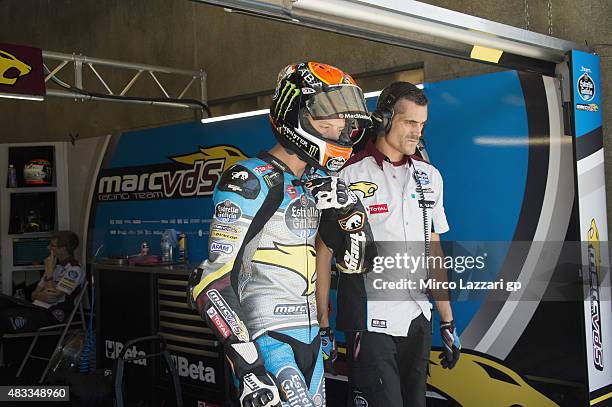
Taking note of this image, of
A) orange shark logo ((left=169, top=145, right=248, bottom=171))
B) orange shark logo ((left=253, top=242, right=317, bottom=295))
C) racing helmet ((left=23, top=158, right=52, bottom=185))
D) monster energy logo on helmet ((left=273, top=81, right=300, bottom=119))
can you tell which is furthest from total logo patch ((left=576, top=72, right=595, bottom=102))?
racing helmet ((left=23, top=158, right=52, bottom=185))

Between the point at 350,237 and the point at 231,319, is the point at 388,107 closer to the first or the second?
the point at 350,237

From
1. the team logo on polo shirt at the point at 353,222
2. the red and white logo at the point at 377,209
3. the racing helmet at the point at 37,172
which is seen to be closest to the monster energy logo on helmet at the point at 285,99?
the team logo on polo shirt at the point at 353,222

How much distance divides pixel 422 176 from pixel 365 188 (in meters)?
0.26

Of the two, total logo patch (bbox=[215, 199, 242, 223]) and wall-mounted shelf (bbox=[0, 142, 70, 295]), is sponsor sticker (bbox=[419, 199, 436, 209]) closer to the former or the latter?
total logo patch (bbox=[215, 199, 242, 223])

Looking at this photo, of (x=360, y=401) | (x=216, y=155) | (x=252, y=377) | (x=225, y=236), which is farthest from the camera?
(x=216, y=155)

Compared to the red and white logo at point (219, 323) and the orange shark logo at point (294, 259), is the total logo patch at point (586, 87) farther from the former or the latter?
the red and white logo at point (219, 323)

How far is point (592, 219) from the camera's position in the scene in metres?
3.07

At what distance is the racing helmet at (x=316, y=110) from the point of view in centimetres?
232

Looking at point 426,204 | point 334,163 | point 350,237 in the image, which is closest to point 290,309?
point 350,237

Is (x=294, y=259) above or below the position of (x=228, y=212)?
below

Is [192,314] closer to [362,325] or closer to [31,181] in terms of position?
[362,325]

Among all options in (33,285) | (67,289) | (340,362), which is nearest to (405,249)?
(340,362)

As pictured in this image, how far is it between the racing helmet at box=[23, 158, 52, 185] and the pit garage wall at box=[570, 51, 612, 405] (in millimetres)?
5404

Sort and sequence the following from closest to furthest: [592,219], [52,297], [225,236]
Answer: [225,236], [592,219], [52,297]
